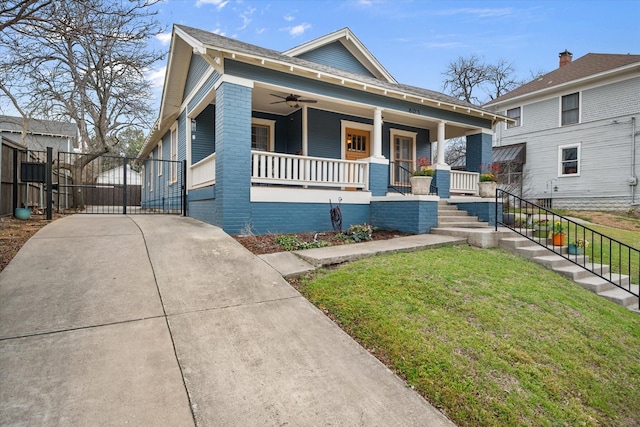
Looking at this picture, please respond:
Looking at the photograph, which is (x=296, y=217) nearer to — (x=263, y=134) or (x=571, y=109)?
(x=263, y=134)

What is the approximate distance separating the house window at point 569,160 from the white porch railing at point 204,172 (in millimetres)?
17291

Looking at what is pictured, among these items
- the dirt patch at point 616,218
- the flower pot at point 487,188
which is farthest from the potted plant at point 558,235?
the dirt patch at point 616,218

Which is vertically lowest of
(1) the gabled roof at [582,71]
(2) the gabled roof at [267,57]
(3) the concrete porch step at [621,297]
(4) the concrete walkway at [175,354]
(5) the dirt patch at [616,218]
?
(3) the concrete porch step at [621,297]

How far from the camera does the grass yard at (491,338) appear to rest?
2646mm

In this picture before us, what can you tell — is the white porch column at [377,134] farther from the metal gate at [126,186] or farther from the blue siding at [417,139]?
the metal gate at [126,186]

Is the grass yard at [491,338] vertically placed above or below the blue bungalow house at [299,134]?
below

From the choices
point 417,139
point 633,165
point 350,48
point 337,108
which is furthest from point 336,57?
point 633,165

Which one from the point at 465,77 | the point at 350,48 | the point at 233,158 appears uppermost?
the point at 465,77

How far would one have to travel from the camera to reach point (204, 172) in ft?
28.5

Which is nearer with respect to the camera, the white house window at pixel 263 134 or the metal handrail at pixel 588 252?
the metal handrail at pixel 588 252

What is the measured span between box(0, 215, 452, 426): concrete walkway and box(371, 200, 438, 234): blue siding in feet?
14.5

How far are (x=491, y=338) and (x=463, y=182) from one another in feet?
30.2

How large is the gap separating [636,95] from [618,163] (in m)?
2.97

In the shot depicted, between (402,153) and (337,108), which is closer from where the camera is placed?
(337,108)
